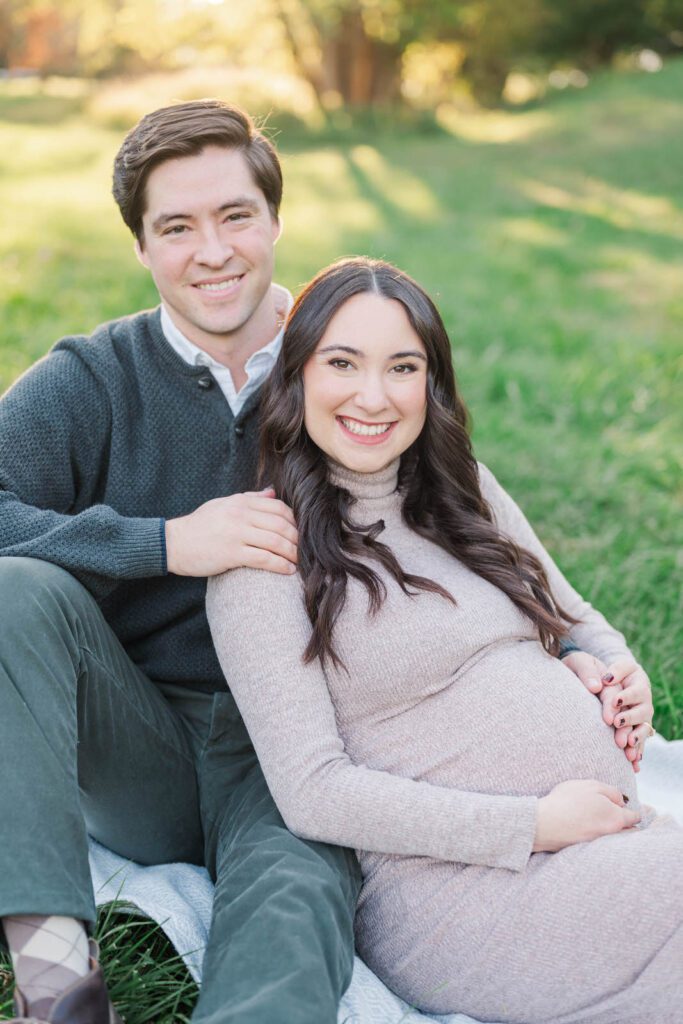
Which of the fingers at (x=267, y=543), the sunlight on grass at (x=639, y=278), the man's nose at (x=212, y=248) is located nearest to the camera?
the fingers at (x=267, y=543)

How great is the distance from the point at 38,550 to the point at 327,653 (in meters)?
0.68

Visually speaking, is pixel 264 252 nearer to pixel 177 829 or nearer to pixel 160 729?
pixel 160 729

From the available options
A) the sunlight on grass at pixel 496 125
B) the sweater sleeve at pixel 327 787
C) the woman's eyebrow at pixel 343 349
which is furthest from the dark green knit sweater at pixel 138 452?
the sunlight on grass at pixel 496 125

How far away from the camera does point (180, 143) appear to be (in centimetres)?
283

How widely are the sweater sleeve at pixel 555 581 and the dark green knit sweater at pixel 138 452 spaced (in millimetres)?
633

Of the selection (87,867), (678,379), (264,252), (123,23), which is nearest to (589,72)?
(123,23)

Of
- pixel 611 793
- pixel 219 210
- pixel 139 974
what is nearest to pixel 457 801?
pixel 611 793

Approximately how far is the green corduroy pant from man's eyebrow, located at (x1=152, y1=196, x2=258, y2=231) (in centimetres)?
112

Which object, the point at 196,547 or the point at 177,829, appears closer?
the point at 196,547

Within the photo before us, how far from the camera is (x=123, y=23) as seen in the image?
24.6m

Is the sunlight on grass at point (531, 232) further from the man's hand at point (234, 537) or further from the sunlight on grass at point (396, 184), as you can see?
the man's hand at point (234, 537)

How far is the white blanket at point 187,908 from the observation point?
2.11m

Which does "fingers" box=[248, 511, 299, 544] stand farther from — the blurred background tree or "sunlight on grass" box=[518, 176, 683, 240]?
the blurred background tree

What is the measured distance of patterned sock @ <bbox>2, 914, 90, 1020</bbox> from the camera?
1.82 metres
